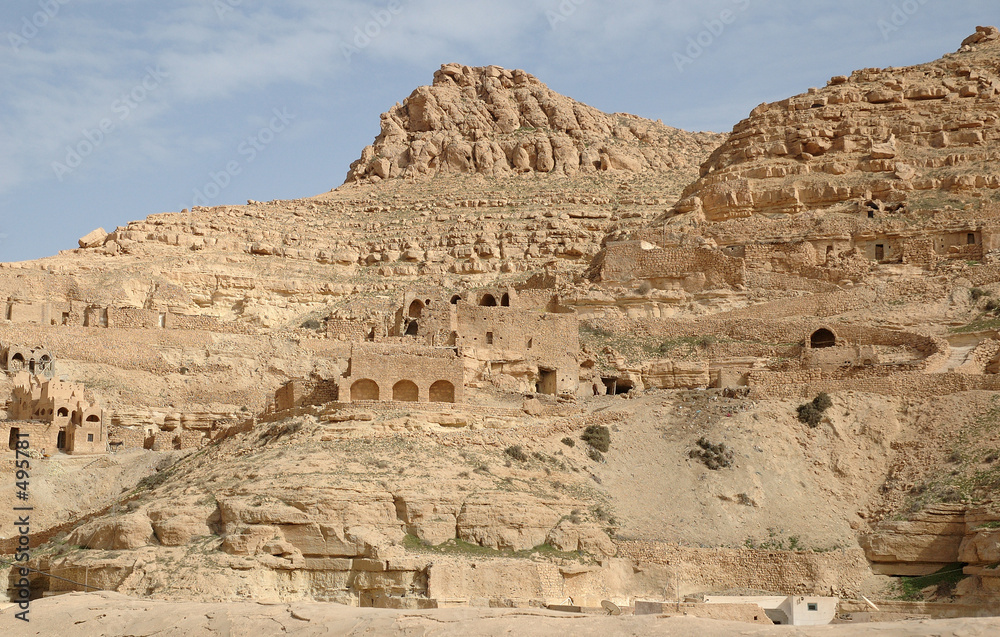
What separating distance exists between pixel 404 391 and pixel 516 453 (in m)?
5.19

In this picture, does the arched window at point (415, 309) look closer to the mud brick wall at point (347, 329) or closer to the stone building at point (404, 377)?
the mud brick wall at point (347, 329)

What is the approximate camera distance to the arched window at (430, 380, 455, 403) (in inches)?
1689

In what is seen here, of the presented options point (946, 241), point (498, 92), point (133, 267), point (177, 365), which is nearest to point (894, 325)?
point (946, 241)

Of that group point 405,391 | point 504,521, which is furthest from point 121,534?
point 405,391

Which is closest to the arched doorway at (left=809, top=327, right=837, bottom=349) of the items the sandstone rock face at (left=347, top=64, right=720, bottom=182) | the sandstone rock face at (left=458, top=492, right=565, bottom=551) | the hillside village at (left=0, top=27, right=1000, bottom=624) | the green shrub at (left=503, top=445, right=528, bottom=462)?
the hillside village at (left=0, top=27, right=1000, bottom=624)

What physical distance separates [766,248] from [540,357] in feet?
50.9

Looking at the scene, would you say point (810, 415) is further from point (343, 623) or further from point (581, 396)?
point (343, 623)

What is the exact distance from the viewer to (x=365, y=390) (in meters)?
42.4

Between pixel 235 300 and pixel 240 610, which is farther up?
pixel 235 300

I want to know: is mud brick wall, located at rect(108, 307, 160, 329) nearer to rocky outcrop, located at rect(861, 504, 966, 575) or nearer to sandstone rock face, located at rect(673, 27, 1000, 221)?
sandstone rock face, located at rect(673, 27, 1000, 221)

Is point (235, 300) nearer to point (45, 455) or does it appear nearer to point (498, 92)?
point (45, 455)

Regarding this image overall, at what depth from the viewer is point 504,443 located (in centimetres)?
3962

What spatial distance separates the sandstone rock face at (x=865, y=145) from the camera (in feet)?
208

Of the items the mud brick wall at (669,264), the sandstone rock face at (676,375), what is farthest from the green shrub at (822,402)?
the mud brick wall at (669,264)
